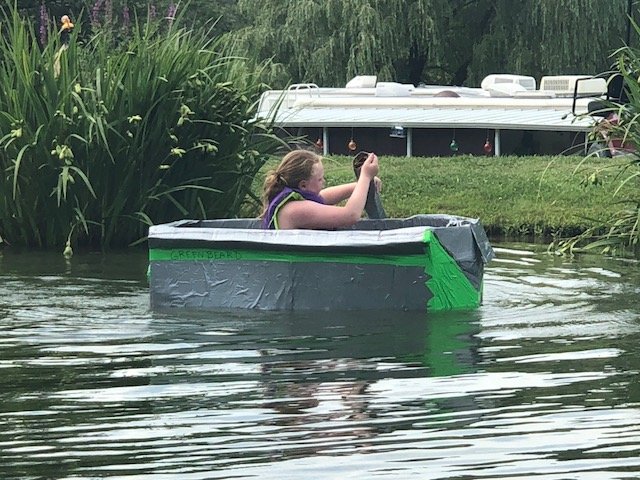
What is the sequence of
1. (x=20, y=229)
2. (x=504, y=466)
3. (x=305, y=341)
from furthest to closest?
1. (x=20, y=229)
2. (x=305, y=341)
3. (x=504, y=466)

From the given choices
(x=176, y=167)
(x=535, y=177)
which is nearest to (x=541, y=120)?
(x=535, y=177)

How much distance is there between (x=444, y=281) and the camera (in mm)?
8094

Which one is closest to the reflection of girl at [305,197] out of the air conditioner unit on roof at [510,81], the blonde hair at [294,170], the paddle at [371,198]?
the blonde hair at [294,170]

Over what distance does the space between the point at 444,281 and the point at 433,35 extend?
908 inches

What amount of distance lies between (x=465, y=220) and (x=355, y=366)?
247 centimetres

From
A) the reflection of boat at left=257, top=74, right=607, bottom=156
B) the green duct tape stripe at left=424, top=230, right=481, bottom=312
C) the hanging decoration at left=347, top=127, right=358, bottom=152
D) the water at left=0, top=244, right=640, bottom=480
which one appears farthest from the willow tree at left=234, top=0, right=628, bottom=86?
the green duct tape stripe at left=424, top=230, right=481, bottom=312

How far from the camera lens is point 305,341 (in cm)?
731

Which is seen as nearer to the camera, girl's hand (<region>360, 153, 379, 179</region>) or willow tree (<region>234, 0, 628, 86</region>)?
A: girl's hand (<region>360, 153, 379, 179</region>)

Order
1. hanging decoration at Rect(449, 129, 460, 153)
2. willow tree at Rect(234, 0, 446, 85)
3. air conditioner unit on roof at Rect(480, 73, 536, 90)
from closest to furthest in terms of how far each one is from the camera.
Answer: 1. hanging decoration at Rect(449, 129, 460, 153)
2. air conditioner unit on roof at Rect(480, 73, 536, 90)
3. willow tree at Rect(234, 0, 446, 85)

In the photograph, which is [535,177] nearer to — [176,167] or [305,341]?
[176,167]

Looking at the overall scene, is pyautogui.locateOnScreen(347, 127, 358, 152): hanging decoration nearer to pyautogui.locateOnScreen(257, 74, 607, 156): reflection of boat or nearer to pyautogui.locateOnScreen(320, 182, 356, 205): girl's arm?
pyautogui.locateOnScreen(257, 74, 607, 156): reflection of boat

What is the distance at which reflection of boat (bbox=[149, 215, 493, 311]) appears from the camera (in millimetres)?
7957

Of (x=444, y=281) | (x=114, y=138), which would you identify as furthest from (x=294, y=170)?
(x=114, y=138)

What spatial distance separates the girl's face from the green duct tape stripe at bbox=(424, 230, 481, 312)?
3.43ft
